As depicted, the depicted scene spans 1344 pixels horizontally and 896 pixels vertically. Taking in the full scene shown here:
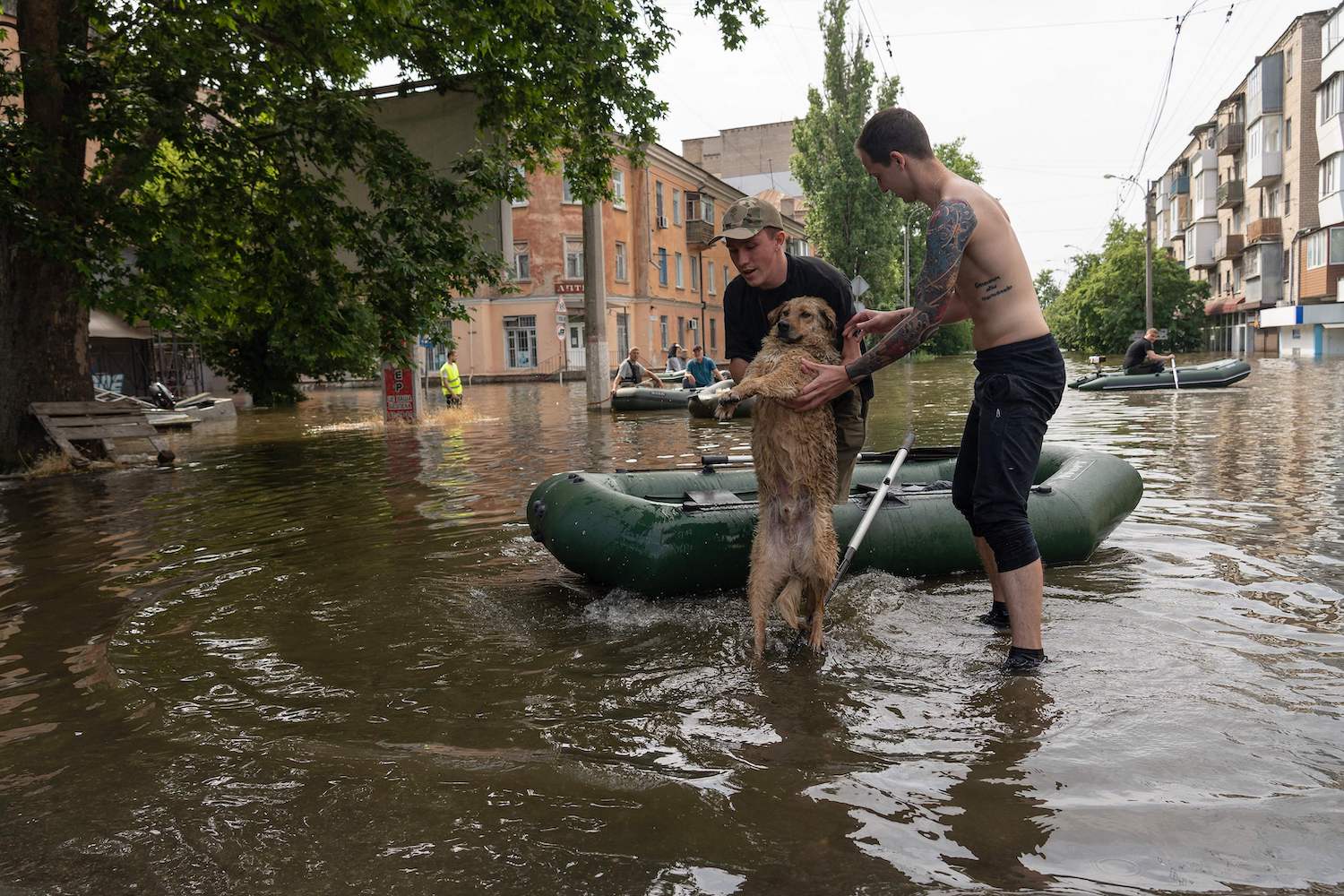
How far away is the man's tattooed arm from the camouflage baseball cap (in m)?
0.81

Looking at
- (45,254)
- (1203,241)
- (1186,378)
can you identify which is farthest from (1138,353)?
(1203,241)

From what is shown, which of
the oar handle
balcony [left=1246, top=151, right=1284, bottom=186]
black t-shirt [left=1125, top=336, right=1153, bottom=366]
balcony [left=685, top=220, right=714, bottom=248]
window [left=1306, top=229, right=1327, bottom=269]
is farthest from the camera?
balcony [left=685, top=220, right=714, bottom=248]

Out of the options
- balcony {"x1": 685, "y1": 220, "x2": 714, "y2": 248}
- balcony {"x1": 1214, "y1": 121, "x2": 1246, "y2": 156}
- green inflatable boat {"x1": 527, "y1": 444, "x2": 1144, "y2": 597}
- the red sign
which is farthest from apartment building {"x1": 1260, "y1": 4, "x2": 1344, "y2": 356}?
green inflatable boat {"x1": 527, "y1": 444, "x2": 1144, "y2": 597}

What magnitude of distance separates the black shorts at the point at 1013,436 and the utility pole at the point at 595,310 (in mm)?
18496

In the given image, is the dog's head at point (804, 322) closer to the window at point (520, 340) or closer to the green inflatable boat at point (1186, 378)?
the green inflatable boat at point (1186, 378)

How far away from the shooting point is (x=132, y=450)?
16203 millimetres

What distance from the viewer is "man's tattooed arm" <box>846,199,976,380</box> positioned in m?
4.16

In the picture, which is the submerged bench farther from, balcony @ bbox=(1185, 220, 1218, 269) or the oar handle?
balcony @ bbox=(1185, 220, 1218, 269)

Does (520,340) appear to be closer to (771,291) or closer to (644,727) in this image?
(771,291)

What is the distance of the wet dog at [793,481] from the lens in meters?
4.50

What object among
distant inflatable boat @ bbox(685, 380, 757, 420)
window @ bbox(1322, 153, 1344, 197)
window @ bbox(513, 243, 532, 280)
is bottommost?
distant inflatable boat @ bbox(685, 380, 757, 420)

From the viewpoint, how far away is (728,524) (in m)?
5.46

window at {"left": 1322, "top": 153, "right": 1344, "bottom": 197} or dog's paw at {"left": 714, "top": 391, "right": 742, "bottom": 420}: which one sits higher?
window at {"left": 1322, "top": 153, "right": 1344, "bottom": 197}

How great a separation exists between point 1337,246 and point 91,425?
47.6 meters
